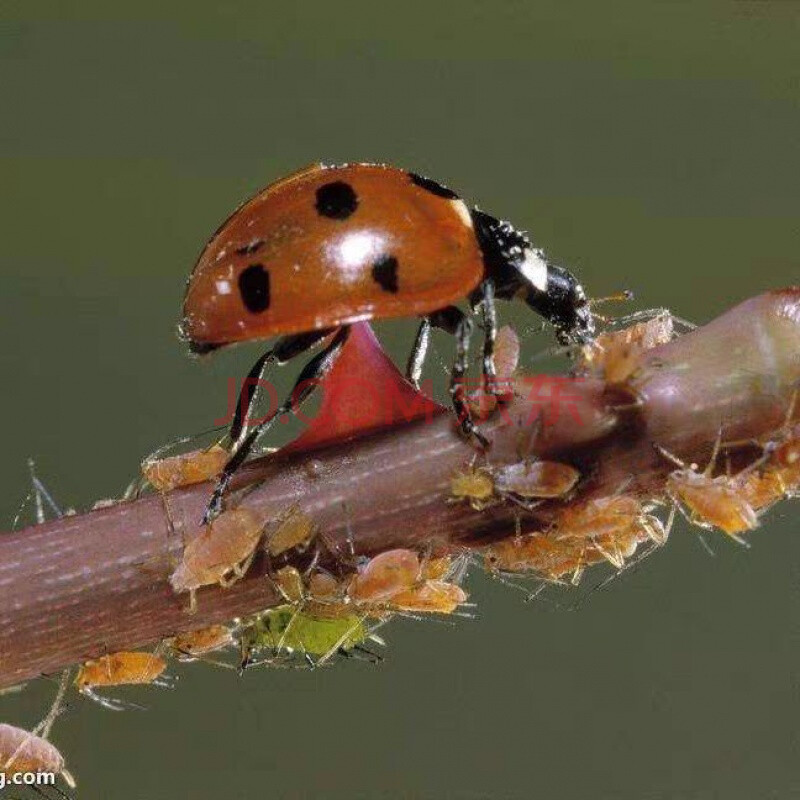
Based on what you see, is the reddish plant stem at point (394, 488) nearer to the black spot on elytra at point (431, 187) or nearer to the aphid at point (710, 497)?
the aphid at point (710, 497)

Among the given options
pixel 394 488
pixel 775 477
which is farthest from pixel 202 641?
pixel 775 477

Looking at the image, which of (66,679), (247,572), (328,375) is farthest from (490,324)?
(66,679)

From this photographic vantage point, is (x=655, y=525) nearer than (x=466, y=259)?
Yes

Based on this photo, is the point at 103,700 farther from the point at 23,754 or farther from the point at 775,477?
the point at 775,477

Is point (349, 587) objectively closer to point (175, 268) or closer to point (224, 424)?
point (224, 424)

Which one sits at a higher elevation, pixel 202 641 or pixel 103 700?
pixel 202 641

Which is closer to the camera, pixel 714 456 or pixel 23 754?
pixel 714 456
